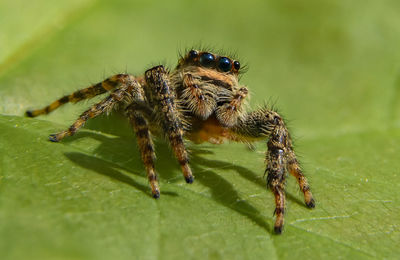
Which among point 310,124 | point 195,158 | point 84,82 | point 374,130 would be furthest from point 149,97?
point 374,130

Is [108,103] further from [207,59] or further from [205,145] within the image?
[205,145]

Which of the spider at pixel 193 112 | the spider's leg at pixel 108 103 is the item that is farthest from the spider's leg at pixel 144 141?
the spider's leg at pixel 108 103

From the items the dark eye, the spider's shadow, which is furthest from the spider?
the spider's shadow

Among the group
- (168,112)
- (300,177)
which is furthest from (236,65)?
(300,177)

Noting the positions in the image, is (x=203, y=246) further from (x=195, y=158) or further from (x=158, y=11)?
(x=158, y=11)

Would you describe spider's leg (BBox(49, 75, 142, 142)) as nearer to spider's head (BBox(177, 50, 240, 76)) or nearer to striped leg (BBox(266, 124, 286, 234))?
spider's head (BBox(177, 50, 240, 76))

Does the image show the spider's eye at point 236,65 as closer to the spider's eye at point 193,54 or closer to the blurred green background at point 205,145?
the spider's eye at point 193,54
